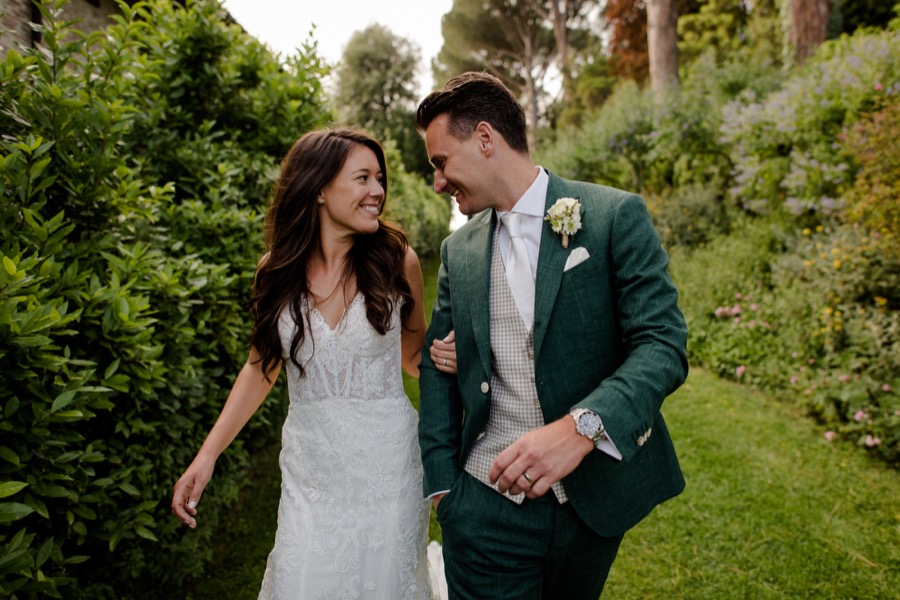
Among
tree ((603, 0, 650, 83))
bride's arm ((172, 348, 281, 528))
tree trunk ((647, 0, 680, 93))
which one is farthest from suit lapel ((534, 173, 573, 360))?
tree ((603, 0, 650, 83))

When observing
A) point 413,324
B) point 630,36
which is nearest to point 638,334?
point 413,324

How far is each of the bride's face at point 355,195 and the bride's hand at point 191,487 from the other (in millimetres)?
1167

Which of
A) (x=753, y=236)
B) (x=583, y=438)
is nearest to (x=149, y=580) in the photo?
(x=583, y=438)

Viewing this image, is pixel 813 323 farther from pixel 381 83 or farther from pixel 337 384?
pixel 381 83

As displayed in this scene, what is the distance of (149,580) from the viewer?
313 cm

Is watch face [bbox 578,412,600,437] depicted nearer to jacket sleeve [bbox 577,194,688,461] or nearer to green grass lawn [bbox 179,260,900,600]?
jacket sleeve [bbox 577,194,688,461]

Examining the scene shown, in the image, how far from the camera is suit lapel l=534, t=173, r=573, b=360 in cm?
178

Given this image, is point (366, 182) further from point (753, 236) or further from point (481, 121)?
point (753, 236)

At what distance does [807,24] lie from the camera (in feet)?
33.5

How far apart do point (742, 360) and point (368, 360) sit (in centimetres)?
590

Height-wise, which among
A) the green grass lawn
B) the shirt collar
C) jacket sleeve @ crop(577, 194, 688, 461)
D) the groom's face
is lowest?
the green grass lawn

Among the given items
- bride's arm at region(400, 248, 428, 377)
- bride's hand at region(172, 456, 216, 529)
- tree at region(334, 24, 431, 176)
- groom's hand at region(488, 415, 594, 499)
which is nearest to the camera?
groom's hand at region(488, 415, 594, 499)

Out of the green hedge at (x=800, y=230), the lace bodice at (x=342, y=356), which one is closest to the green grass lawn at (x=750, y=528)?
the green hedge at (x=800, y=230)

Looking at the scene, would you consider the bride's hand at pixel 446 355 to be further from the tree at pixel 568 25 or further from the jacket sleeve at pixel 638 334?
the tree at pixel 568 25
